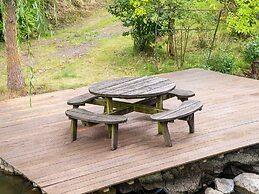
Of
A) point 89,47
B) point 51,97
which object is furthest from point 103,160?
point 89,47

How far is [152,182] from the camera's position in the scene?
3953 millimetres

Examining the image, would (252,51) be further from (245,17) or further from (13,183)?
(13,183)

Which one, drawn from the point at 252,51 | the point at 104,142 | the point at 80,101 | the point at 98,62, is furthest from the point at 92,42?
the point at 104,142

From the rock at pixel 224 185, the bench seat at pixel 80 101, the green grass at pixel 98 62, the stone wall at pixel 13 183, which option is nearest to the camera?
the rock at pixel 224 185

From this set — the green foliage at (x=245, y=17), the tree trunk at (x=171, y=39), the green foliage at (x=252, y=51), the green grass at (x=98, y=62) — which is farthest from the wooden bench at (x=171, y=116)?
the green foliage at (x=252, y=51)

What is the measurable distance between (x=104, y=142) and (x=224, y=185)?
1.20 m

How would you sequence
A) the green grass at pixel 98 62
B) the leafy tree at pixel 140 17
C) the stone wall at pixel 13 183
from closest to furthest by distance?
the stone wall at pixel 13 183
the green grass at pixel 98 62
the leafy tree at pixel 140 17

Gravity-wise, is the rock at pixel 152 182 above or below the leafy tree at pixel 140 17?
below

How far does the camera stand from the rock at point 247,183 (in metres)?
3.95

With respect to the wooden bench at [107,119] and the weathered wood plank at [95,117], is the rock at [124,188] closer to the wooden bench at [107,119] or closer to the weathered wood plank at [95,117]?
the wooden bench at [107,119]

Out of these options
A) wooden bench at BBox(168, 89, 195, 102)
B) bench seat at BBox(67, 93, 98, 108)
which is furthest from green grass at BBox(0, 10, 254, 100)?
wooden bench at BBox(168, 89, 195, 102)

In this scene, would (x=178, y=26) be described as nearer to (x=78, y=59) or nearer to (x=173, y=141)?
(x=78, y=59)

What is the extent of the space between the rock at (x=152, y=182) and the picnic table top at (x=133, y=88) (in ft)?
2.60

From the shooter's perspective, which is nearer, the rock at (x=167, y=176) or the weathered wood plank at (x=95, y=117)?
the weathered wood plank at (x=95, y=117)
